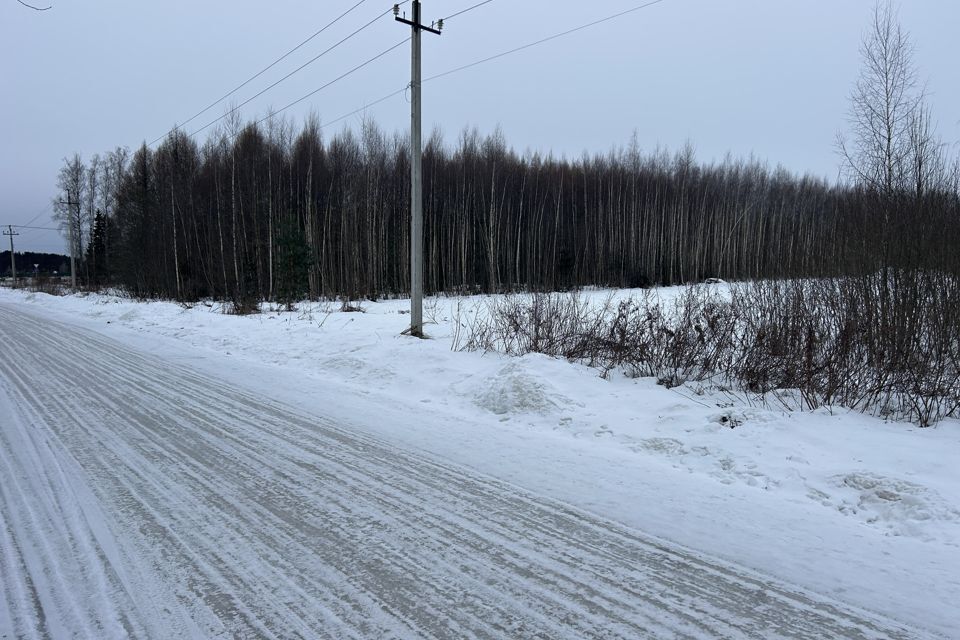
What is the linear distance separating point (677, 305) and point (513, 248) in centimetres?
3368

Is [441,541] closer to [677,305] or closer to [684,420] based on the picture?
[684,420]

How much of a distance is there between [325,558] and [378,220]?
114ft

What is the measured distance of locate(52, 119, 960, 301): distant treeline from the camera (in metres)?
33.9

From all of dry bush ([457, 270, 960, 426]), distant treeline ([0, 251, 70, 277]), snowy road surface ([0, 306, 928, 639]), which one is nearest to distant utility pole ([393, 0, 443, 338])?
dry bush ([457, 270, 960, 426])

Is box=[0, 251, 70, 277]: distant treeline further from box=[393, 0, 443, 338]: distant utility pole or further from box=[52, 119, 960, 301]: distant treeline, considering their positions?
box=[393, 0, 443, 338]: distant utility pole

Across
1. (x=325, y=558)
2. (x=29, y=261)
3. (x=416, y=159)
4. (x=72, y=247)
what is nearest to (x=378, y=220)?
(x=416, y=159)

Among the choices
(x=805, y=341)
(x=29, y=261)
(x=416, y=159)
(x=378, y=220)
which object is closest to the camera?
(x=805, y=341)

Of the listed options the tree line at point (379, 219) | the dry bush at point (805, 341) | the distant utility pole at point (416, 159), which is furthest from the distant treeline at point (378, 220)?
the dry bush at point (805, 341)

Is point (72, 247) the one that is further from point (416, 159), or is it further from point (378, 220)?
point (416, 159)

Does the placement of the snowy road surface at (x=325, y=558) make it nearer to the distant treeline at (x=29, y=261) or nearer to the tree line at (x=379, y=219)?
the tree line at (x=379, y=219)

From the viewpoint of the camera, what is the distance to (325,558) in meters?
2.96

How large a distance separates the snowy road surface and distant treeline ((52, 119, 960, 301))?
21.4m

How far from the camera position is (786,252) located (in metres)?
10.1

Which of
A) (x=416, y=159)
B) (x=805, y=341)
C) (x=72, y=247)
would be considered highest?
(x=72, y=247)
